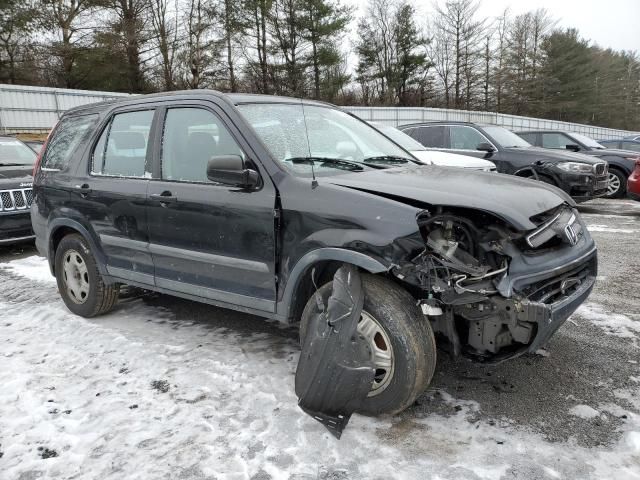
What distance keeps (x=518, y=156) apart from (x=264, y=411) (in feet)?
26.7

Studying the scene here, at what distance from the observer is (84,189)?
4188mm

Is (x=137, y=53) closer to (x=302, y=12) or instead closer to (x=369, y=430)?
(x=302, y=12)

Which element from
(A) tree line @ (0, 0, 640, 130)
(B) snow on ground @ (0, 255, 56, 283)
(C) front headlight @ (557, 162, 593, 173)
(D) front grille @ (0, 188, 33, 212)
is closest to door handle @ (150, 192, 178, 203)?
(B) snow on ground @ (0, 255, 56, 283)

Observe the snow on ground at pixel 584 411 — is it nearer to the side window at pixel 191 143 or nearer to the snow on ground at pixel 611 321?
the snow on ground at pixel 611 321

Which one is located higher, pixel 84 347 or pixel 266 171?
pixel 266 171

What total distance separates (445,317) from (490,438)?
646 millimetres

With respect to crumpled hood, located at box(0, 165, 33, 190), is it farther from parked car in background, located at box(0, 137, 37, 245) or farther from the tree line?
the tree line

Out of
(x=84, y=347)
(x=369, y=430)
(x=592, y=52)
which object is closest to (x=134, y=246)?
(x=84, y=347)

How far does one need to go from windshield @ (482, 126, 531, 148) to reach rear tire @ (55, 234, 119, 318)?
311 inches

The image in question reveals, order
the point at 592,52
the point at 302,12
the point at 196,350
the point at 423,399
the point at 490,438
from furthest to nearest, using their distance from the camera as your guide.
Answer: the point at 592,52 → the point at 302,12 → the point at 196,350 → the point at 423,399 → the point at 490,438

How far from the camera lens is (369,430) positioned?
2.64 m

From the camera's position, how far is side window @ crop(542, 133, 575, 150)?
40.1 feet

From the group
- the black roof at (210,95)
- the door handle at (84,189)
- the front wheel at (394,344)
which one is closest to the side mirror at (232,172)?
the black roof at (210,95)

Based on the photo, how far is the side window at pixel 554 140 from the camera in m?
12.2
